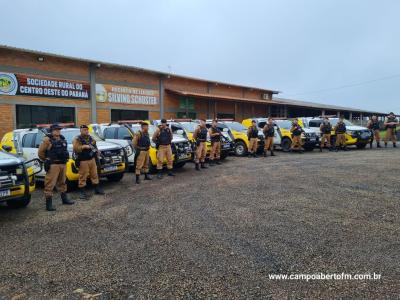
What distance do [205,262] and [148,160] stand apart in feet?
20.8

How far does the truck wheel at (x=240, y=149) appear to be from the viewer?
16109 mm

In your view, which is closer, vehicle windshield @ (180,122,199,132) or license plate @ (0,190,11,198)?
license plate @ (0,190,11,198)

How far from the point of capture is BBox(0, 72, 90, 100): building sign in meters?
15.3

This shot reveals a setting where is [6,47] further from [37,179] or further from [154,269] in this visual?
[154,269]

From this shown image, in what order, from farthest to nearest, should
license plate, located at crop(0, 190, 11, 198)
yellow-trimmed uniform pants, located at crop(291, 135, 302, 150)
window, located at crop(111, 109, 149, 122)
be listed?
window, located at crop(111, 109, 149, 122) < yellow-trimmed uniform pants, located at crop(291, 135, 302, 150) < license plate, located at crop(0, 190, 11, 198)

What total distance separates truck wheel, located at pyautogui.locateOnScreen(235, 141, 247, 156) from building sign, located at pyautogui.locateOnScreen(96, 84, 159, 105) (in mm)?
8445

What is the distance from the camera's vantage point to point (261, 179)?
9.36 metres

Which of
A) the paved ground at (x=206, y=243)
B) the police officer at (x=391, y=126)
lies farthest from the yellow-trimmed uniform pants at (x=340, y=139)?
the paved ground at (x=206, y=243)

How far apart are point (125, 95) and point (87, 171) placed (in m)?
13.9

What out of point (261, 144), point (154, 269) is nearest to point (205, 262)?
point (154, 269)

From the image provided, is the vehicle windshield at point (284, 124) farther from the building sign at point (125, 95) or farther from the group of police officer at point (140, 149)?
the building sign at point (125, 95)

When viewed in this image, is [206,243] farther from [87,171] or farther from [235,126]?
[235,126]

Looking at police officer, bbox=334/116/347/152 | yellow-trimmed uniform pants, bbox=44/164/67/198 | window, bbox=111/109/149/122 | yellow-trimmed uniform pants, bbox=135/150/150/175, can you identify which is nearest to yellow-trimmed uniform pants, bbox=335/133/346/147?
police officer, bbox=334/116/347/152

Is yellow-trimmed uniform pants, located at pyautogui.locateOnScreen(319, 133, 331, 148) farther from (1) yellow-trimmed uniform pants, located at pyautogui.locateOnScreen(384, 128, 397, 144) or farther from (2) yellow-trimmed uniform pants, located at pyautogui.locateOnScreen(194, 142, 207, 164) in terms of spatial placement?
(2) yellow-trimmed uniform pants, located at pyautogui.locateOnScreen(194, 142, 207, 164)
